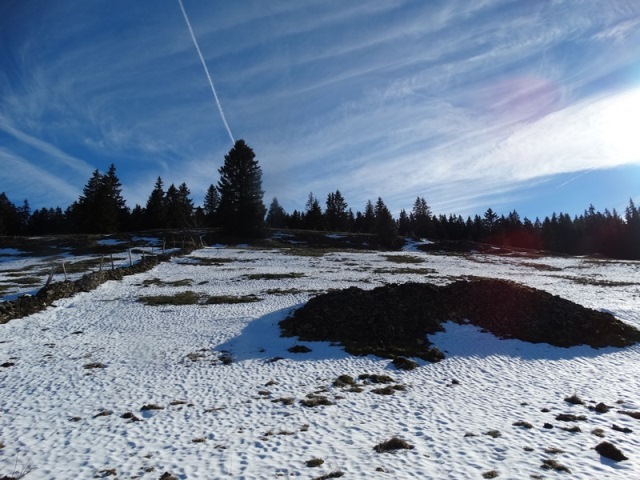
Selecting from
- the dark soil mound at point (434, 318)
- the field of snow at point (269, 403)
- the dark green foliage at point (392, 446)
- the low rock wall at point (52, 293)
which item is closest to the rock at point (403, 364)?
the field of snow at point (269, 403)

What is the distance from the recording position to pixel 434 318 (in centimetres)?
2244

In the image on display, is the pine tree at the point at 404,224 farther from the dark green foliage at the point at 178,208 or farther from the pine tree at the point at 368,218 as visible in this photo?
the dark green foliage at the point at 178,208

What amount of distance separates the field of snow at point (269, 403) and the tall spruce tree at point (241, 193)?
4825 centimetres

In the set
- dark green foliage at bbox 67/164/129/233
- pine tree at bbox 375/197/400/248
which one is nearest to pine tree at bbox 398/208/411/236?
pine tree at bbox 375/197/400/248

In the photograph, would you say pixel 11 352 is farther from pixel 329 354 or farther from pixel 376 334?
pixel 376 334

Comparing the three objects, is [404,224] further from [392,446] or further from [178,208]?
[392,446]

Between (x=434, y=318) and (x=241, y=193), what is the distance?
59.9 meters

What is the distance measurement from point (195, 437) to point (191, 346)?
30.2 ft

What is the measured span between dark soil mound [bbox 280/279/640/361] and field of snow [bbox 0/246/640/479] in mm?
1062

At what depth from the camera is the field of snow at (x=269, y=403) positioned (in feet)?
30.6

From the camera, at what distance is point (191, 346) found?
1936 cm

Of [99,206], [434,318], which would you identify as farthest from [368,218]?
[434,318]

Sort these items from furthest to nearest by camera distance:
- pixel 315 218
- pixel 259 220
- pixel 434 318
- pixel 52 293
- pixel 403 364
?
pixel 315 218
pixel 259 220
pixel 52 293
pixel 434 318
pixel 403 364

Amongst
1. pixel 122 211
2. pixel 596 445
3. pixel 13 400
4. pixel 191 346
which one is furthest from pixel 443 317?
pixel 122 211
